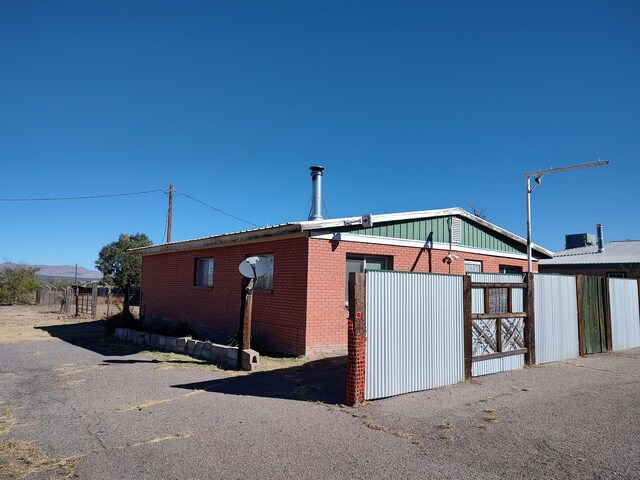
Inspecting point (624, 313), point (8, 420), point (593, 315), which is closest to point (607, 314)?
point (593, 315)

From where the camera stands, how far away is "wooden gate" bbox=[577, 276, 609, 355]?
11170 millimetres

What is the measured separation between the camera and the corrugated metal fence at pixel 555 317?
9.84 meters

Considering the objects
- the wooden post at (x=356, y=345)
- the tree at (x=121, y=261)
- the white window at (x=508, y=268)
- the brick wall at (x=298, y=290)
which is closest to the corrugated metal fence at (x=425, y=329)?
the wooden post at (x=356, y=345)

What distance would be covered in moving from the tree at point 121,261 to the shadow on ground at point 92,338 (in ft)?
83.6

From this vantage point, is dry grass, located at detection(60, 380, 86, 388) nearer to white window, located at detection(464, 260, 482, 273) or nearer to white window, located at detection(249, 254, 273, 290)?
white window, located at detection(249, 254, 273, 290)

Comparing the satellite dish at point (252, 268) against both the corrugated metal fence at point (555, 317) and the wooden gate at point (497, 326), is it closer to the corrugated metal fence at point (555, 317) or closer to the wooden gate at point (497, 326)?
the wooden gate at point (497, 326)

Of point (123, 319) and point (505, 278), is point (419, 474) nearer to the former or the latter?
point (505, 278)

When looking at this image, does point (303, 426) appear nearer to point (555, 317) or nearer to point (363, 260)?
point (363, 260)

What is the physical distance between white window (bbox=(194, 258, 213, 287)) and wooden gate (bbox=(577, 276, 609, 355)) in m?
10.3

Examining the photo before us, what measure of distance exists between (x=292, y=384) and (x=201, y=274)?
8432 mm

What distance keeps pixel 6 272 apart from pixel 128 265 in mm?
12094

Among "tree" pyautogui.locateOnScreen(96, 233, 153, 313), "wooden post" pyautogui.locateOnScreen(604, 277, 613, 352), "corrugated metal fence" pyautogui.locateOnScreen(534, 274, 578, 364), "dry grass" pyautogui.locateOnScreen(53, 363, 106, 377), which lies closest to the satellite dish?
"dry grass" pyautogui.locateOnScreen(53, 363, 106, 377)

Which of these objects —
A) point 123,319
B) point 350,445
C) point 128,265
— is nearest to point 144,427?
point 350,445

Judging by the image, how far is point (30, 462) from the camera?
4.41 meters
